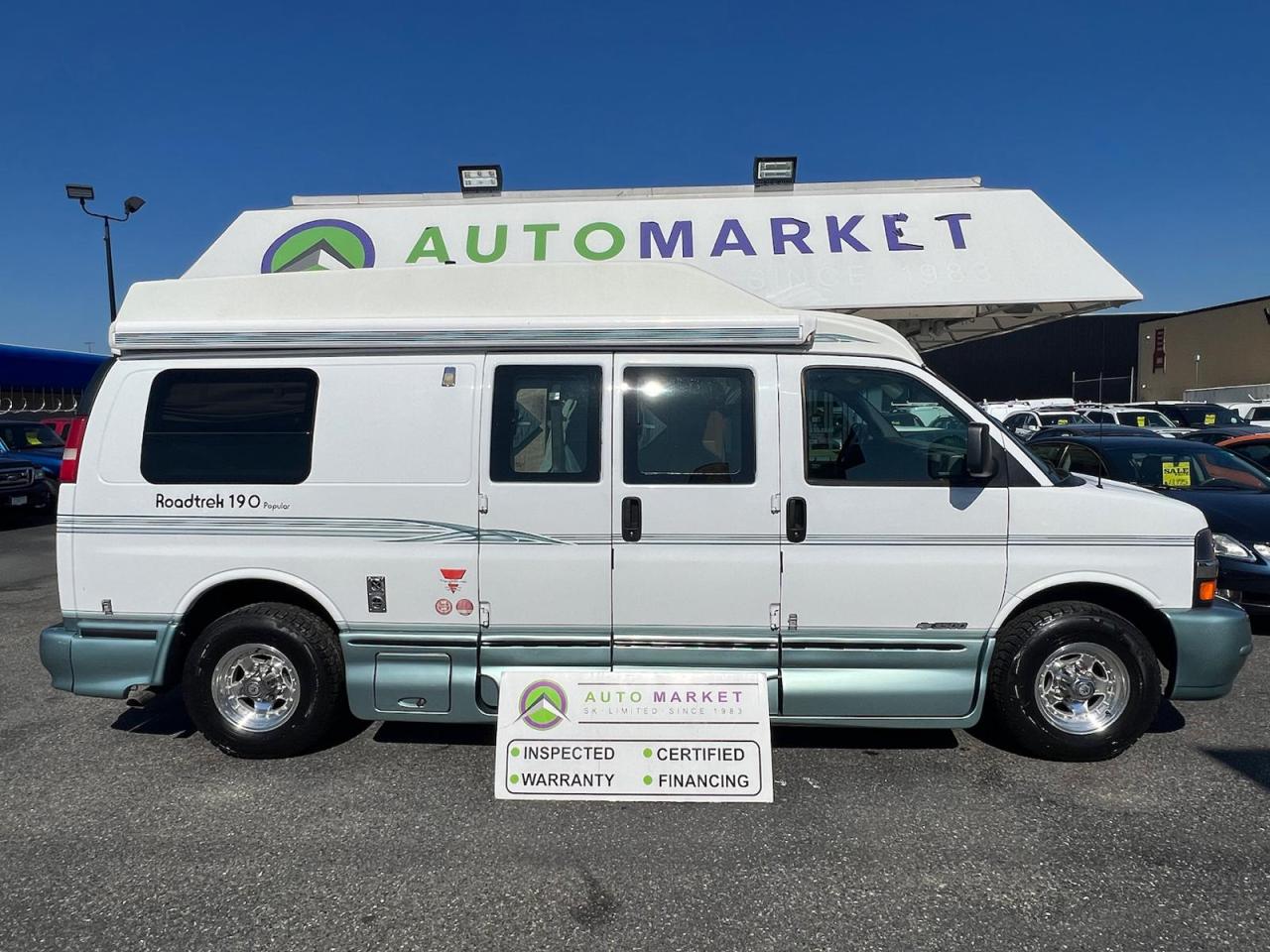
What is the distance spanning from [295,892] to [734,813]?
1798mm

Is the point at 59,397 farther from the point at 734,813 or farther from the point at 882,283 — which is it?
the point at 734,813

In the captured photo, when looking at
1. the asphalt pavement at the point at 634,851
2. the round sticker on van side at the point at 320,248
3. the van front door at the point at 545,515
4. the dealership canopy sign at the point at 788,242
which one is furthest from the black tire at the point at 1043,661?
the round sticker on van side at the point at 320,248

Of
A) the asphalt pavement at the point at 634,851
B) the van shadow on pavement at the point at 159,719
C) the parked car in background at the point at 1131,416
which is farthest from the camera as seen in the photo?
the parked car in background at the point at 1131,416

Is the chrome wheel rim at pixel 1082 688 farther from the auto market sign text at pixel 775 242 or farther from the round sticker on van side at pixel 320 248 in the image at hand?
the round sticker on van side at pixel 320 248

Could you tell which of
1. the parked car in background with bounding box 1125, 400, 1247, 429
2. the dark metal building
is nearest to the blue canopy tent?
the parked car in background with bounding box 1125, 400, 1247, 429

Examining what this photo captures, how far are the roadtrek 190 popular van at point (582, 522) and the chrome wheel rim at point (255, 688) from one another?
0.06 ft

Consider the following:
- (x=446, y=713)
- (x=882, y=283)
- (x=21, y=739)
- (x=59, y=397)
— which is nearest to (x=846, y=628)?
(x=446, y=713)

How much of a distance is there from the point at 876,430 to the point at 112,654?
3.98 meters

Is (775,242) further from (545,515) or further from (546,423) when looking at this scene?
(545,515)

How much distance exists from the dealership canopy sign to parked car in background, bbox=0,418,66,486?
693 centimetres

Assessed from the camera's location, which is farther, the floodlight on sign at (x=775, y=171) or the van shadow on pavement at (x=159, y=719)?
the floodlight on sign at (x=775, y=171)

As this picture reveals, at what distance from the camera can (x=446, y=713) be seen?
13.0ft

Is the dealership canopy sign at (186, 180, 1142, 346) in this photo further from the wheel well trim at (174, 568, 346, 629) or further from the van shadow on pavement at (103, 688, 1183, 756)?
the wheel well trim at (174, 568, 346, 629)

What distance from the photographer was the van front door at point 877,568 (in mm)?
3840
